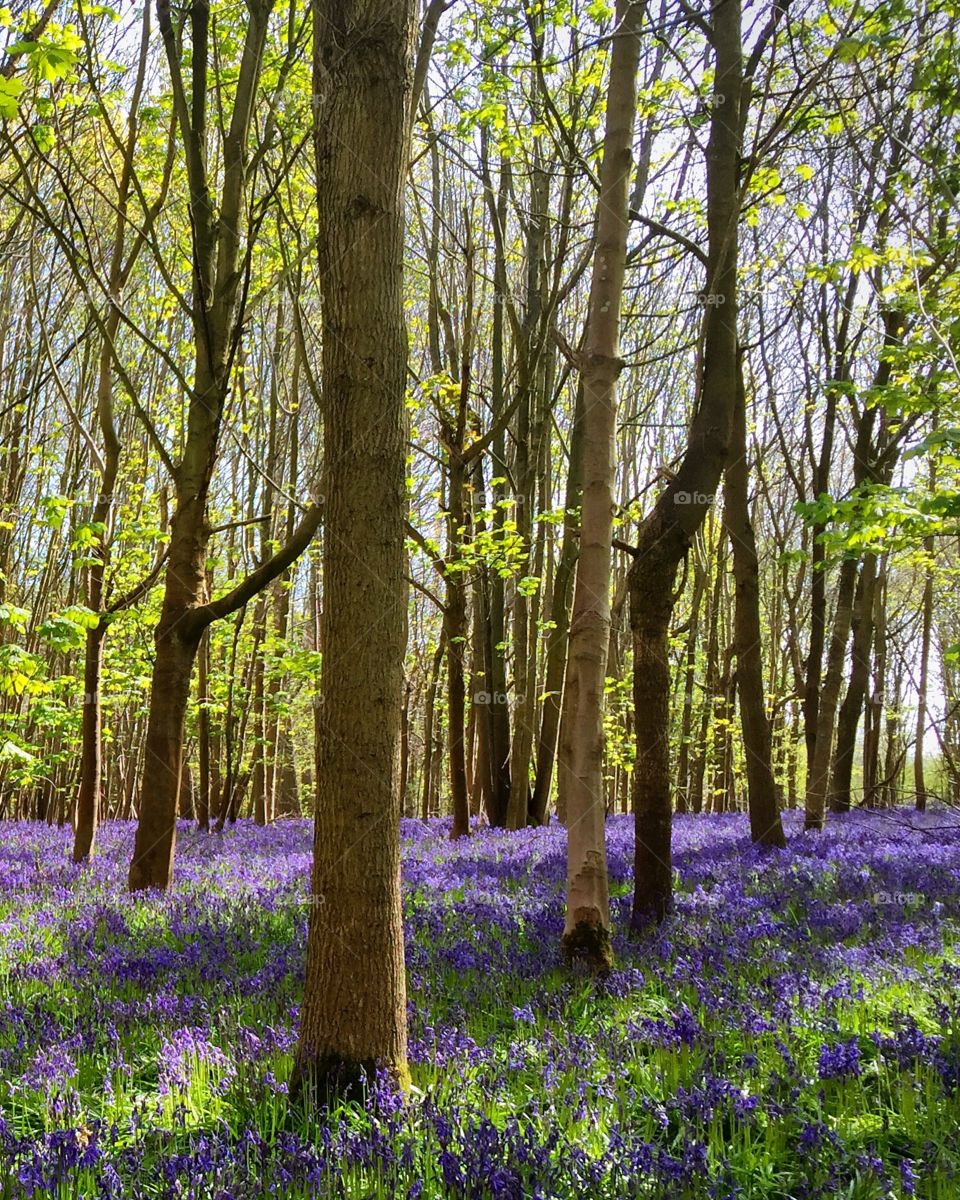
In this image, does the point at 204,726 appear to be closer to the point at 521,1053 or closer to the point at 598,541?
the point at 598,541

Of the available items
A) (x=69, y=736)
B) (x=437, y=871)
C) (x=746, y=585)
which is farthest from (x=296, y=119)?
(x=69, y=736)

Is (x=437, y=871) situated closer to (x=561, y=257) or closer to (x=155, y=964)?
(x=155, y=964)

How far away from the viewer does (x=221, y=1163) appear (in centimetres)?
257

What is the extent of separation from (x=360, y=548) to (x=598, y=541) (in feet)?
6.78

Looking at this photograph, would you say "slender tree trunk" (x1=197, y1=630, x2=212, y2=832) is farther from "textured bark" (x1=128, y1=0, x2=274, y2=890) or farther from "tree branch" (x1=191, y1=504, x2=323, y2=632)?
"tree branch" (x1=191, y1=504, x2=323, y2=632)

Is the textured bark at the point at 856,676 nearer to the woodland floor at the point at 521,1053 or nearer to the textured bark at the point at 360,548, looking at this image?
the woodland floor at the point at 521,1053

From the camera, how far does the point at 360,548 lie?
11.1 ft

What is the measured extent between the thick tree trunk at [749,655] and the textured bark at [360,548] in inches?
249

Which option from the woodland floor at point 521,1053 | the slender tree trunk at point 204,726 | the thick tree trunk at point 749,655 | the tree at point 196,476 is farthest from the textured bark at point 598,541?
the slender tree trunk at point 204,726

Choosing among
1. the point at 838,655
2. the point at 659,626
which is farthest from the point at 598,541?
the point at 838,655

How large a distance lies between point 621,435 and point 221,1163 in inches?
723

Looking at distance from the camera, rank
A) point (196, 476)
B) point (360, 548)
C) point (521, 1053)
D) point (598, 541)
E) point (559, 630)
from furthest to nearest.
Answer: point (559, 630)
point (196, 476)
point (598, 541)
point (521, 1053)
point (360, 548)

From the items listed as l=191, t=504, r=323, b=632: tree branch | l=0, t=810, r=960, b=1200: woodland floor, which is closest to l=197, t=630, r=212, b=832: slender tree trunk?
l=191, t=504, r=323, b=632: tree branch

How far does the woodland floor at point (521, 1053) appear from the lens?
2.54 m
